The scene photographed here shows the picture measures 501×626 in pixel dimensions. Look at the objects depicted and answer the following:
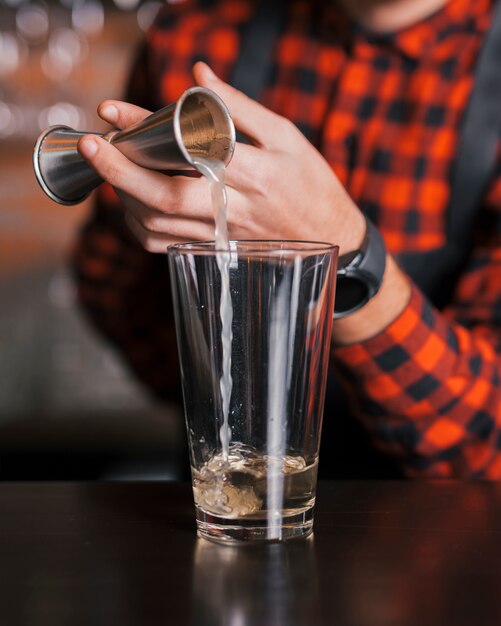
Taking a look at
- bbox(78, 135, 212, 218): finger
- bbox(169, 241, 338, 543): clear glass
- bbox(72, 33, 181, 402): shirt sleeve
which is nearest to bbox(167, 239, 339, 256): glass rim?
bbox(169, 241, 338, 543): clear glass

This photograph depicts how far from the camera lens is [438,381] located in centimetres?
95

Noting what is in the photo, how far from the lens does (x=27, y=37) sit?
235cm

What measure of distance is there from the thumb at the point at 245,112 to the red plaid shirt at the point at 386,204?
0.87ft

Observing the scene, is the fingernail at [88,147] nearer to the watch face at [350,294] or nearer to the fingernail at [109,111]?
the fingernail at [109,111]

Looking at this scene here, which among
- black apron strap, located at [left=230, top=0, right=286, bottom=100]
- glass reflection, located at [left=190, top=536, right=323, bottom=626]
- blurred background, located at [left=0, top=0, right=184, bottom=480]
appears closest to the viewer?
glass reflection, located at [left=190, top=536, right=323, bottom=626]

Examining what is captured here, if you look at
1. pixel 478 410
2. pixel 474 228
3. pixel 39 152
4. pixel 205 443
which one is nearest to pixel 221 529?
pixel 205 443

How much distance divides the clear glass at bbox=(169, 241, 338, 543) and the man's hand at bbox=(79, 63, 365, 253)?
129 mm

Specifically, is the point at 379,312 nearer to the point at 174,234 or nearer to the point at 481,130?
the point at 174,234

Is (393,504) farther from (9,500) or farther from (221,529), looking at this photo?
(9,500)

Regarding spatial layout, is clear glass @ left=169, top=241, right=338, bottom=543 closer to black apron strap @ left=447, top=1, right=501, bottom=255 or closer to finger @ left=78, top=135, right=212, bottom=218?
finger @ left=78, top=135, right=212, bottom=218

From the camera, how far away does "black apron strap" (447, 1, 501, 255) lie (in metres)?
1.10

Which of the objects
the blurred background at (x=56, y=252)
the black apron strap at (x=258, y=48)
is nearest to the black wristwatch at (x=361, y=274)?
the black apron strap at (x=258, y=48)

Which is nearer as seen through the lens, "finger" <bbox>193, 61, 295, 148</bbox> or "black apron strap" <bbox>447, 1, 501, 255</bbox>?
"finger" <bbox>193, 61, 295, 148</bbox>

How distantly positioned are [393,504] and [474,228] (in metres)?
0.61
